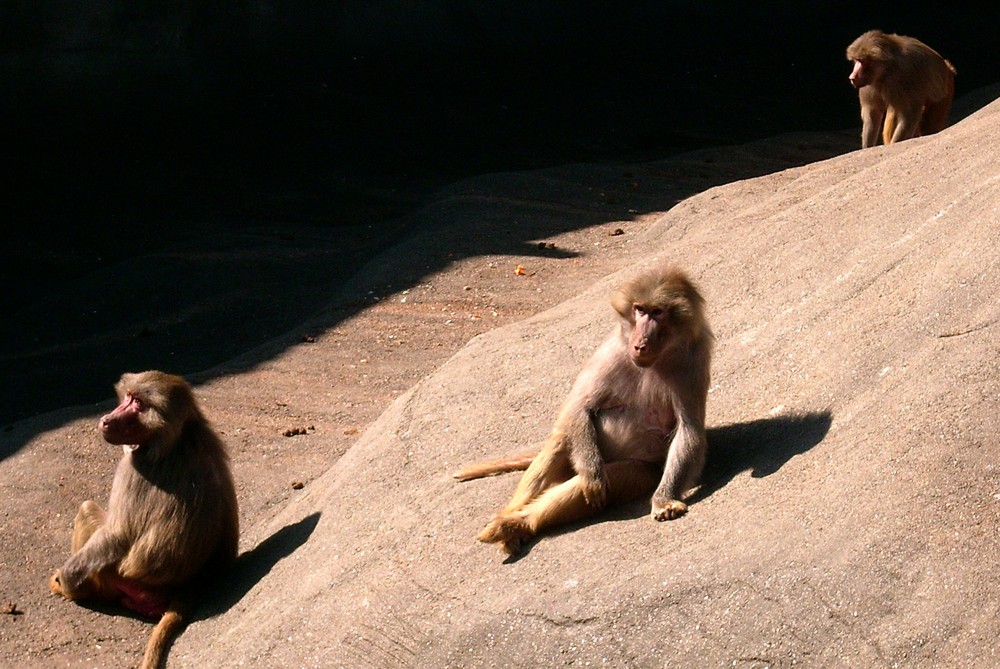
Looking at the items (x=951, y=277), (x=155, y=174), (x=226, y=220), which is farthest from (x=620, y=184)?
(x=951, y=277)

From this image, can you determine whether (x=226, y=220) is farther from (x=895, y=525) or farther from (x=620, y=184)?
(x=895, y=525)

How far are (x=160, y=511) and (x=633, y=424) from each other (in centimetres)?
253

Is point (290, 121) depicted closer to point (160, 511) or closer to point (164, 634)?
point (160, 511)

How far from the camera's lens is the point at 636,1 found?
813 inches

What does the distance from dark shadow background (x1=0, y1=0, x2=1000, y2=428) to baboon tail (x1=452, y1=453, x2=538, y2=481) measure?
4717 millimetres

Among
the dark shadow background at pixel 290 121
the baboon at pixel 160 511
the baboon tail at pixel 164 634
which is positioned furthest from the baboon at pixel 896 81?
the baboon tail at pixel 164 634

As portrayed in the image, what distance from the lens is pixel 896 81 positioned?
11867 millimetres

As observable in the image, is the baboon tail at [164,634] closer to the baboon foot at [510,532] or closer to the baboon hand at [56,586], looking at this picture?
the baboon hand at [56,586]

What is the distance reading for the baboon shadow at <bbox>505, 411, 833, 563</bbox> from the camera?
4.96m

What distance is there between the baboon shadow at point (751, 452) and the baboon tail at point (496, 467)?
81 cm

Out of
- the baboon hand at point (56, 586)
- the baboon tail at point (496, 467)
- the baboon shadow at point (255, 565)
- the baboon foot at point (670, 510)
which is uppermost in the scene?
the baboon foot at point (670, 510)

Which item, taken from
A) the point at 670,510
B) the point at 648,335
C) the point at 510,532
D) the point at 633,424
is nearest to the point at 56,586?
the point at 510,532

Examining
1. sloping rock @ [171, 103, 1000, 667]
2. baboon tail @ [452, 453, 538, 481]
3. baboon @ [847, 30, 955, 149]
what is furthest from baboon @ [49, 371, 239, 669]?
baboon @ [847, 30, 955, 149]

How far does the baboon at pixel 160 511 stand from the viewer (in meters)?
6.12
